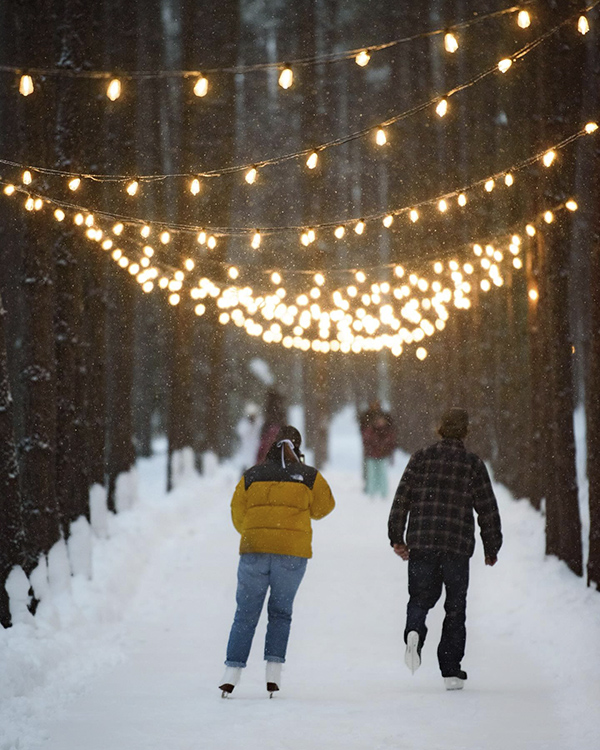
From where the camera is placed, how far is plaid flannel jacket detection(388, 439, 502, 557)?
8188 millimetres

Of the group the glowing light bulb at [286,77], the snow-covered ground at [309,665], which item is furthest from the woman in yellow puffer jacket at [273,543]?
the glowing light bulb at [286,77]

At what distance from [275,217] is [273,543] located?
89.4 ft

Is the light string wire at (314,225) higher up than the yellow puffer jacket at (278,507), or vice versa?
the light string wire at (314,225)

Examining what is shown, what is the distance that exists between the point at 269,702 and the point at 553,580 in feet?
17.8

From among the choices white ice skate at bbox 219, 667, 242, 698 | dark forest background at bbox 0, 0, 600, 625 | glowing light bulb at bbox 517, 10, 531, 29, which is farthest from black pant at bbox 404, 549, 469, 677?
glowing light bulb at bbox 517, 10, 531, 29

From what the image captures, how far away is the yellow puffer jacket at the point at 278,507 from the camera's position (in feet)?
26.5

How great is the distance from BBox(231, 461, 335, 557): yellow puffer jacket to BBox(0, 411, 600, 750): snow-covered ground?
3.60 feet

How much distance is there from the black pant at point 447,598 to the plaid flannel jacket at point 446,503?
0.30ft

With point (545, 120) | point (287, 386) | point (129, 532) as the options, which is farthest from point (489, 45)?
point (287, 386)

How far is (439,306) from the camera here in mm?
17891

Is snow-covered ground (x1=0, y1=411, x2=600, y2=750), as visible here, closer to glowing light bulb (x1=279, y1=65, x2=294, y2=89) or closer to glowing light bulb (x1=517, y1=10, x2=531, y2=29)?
glowing light bulb (x1=279, y1=65, x2=294, y2=89)

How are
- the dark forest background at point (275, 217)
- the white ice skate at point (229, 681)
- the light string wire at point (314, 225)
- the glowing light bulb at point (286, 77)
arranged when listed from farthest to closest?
1. the dark forest background at point (275, 217)
2. the light string wire at point (314, 225)
3. the glowing light bulb at point (286, 77)
4. the white ice skate at point (229, 681)

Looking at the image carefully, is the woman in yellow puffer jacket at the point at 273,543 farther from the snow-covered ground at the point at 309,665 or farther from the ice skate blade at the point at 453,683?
the ice skate blade at the point at 453,683

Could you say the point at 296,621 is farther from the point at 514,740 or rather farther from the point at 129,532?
the point at 129,532
